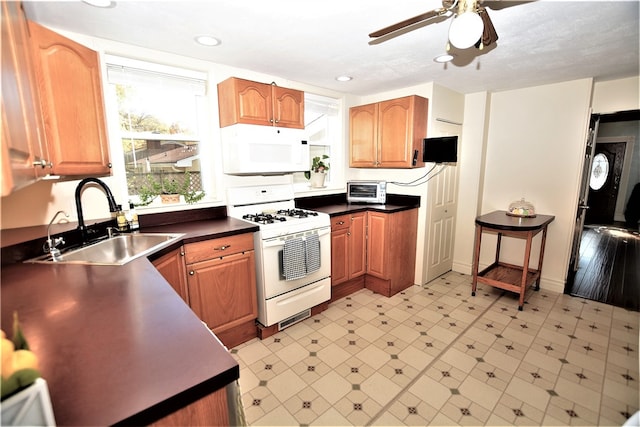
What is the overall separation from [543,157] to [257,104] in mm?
3183

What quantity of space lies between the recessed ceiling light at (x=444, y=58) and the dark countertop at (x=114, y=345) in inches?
99.9

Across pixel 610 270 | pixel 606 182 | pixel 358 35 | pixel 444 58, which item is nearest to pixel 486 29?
pixel 358 35

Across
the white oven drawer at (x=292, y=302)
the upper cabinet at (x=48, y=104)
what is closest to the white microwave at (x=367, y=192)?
the white oven drawer at (x=292, y=302)

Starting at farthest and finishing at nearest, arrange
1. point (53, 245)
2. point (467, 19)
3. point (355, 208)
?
point (355, 208) < point (53, 245) < point (467, 19)

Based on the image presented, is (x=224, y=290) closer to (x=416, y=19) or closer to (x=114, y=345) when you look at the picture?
(x=114, y=345)

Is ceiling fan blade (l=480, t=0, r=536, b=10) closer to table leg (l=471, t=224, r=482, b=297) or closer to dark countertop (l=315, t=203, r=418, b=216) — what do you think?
dark countertop (l=315, t=203, r=418, b=216)

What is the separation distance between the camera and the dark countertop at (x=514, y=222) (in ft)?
9.37

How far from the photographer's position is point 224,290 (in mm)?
2279

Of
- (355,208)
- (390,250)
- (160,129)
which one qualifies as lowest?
(390,250)

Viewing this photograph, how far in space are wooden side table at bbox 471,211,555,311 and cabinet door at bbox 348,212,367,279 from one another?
120 centimetres

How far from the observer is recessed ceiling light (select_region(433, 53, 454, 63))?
2.36 meters

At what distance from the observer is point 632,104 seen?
9.68ft

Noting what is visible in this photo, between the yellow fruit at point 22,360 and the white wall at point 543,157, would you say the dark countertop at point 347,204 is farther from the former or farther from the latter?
the yellow fruit at point 22,360

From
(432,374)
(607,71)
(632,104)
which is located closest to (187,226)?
(432,374)
